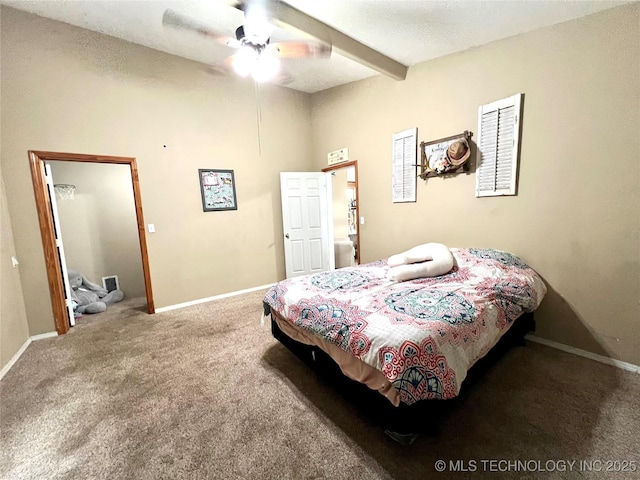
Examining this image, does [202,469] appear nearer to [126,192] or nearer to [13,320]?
[13,320]

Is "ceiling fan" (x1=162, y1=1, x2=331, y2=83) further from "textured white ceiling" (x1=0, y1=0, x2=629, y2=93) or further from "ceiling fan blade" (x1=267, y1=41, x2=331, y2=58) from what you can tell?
"textured white ceiling" (x1=0, y1=0, x2=629, y2=93)

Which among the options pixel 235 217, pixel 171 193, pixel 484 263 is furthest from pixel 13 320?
pixel 484 263

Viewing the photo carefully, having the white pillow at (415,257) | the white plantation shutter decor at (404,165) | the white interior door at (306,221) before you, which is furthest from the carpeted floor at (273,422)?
the white interior door at (306,221)

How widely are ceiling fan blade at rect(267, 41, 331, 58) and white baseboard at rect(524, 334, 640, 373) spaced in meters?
3.25

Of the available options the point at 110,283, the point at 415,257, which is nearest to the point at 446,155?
the point at 415,257

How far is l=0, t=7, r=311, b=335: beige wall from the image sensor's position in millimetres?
2621

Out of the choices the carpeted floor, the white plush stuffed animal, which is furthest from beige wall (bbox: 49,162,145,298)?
the carpeted floor

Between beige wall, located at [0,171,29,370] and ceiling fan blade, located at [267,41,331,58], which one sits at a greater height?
ceiling fan blade, located at [267,41,331,58]

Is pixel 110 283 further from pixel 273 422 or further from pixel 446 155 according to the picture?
pixel 446 155

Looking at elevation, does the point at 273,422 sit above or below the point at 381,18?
below

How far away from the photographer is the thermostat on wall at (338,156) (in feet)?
13.3

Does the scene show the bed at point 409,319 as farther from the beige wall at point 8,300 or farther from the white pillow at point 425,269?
the beige wall at point 8,300

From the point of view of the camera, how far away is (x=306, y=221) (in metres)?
4.45

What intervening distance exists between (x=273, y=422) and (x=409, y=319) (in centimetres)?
106
